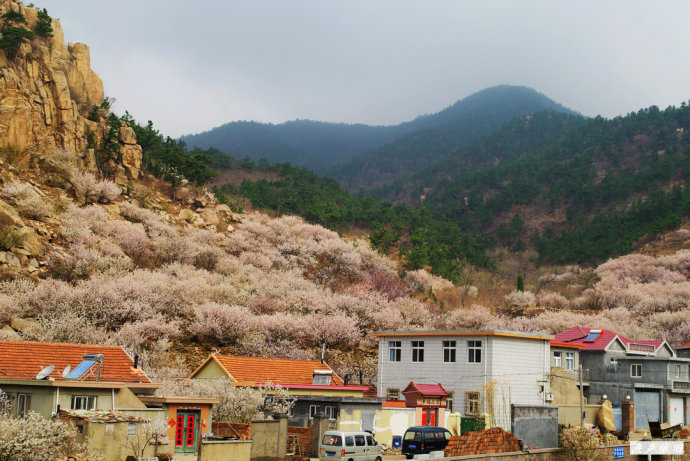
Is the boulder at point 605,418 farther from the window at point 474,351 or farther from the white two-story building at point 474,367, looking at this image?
the window at point 474,351

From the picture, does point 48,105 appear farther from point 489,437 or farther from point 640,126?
point 640,126

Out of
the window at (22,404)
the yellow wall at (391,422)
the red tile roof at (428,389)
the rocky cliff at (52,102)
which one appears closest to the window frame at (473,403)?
the red tile roof at (428,389)

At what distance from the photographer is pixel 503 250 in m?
103

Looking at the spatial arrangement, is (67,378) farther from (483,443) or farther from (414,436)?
(483,443)

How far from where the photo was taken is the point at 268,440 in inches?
904

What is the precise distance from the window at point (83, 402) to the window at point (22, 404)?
4.39ft

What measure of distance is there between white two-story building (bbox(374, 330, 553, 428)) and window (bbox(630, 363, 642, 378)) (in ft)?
21.0

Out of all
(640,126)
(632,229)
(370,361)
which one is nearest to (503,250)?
(632,229)

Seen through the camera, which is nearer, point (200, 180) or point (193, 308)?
point (193, 308)

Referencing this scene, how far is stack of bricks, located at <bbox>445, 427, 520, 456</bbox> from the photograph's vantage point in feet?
81.5

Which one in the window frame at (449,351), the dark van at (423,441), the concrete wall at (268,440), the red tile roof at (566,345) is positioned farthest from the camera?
the red tile roof at (566,345)

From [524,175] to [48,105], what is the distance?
87429mm

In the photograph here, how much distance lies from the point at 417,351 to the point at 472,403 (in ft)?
14.3

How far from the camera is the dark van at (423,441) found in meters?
26.3
